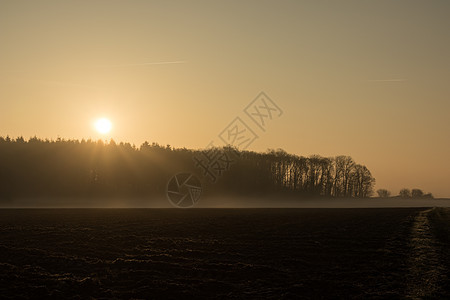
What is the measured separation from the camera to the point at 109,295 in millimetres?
15422

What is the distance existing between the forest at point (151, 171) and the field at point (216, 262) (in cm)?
8200

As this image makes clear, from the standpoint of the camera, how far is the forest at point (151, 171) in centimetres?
11038

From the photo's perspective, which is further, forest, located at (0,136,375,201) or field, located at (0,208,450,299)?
forest, located at (0,136,375,201)

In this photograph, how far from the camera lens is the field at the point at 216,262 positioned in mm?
16062

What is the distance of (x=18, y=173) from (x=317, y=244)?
9909cm

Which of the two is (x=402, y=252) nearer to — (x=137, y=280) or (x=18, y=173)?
(x=137, y=280)

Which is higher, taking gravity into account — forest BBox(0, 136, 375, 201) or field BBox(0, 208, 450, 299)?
forest BBox(0, 136, 375, 201)

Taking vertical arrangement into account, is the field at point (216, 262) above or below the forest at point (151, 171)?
below

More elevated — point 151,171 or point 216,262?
point 151,171

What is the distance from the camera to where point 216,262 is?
2116cm

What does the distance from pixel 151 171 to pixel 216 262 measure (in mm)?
108559

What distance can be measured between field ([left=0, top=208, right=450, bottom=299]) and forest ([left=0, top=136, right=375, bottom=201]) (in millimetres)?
81996

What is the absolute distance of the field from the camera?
16062 millimetres

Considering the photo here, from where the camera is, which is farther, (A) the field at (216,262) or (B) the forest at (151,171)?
(B) the forest at (151,171)
